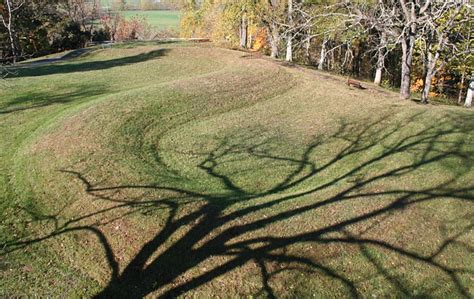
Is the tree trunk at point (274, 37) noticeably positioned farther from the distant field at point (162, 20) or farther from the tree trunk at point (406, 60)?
the distant field at point (162, 20)

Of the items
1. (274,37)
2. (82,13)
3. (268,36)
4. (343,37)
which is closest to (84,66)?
(274,37)

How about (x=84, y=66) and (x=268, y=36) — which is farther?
(x=268, y=36)

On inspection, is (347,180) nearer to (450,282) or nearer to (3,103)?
(450,282)

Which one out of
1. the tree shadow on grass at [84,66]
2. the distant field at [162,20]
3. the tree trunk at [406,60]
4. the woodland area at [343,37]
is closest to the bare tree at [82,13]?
the woodland area at [343,37]

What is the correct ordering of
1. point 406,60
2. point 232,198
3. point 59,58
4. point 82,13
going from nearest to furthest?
point 232,198 → point 406,60 → point 59,58 → point 82,13

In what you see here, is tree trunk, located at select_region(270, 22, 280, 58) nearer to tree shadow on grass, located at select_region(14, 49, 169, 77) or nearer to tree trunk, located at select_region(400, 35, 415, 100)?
tree shadow on grass, located at select_region(14, 49, 169, 77)

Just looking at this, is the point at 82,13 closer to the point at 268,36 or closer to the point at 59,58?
the point at 59,58

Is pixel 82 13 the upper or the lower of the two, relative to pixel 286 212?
upper

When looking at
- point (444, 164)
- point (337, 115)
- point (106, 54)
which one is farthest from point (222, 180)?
point (106, 54)
